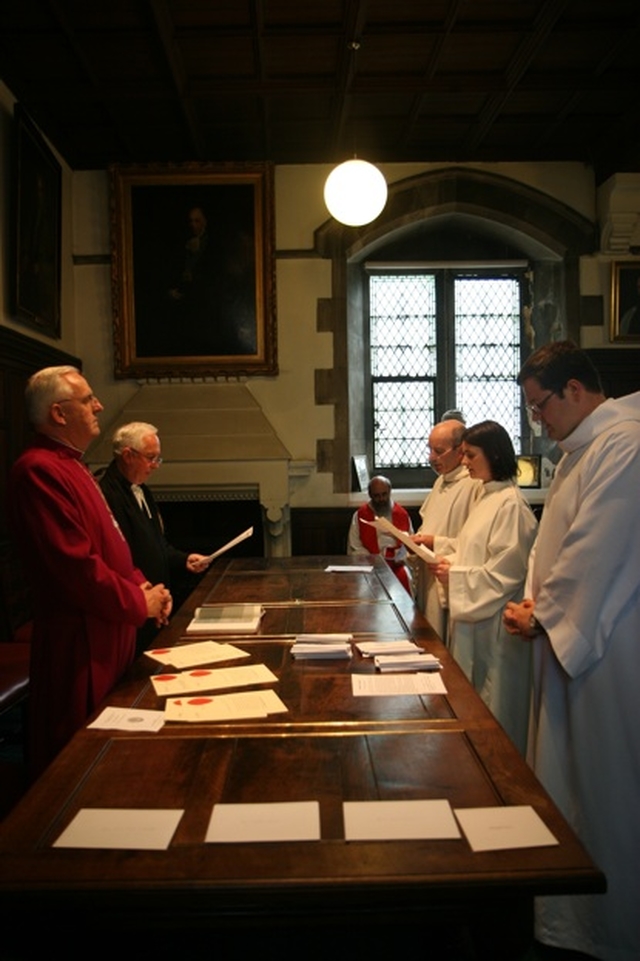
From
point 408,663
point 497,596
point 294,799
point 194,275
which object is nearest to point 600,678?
point 408,663

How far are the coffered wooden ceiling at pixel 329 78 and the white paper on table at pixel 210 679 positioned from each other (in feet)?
12.9

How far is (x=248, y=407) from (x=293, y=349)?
0.68 meters

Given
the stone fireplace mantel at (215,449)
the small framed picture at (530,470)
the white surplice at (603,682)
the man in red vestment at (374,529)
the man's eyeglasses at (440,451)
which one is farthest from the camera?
the small framed picture at (530,470)

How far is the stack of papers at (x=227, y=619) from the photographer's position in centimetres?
305

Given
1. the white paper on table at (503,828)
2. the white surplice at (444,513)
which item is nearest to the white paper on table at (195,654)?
the white paper on table at (503,828)

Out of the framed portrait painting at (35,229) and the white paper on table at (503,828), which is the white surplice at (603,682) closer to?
the white paper on table at (503,828)

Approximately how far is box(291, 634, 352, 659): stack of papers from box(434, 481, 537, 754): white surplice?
108 cm

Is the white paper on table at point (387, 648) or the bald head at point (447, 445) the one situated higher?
the bald head at point (447, 445)

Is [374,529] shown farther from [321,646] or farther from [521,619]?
[321,646]

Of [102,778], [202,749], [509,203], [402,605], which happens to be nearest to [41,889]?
[102,778]

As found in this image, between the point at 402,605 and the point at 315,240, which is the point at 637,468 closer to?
the point at 402,605

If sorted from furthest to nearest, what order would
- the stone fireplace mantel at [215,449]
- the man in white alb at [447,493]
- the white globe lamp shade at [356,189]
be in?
the stone fireplace mantel at [215,449], the white globe lamp shade at [356,189], the man in white alb at [447,493]

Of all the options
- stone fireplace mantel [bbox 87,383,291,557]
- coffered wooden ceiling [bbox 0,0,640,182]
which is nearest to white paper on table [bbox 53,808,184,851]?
coffered wooden ceiling [bbox 0,0,640,182]

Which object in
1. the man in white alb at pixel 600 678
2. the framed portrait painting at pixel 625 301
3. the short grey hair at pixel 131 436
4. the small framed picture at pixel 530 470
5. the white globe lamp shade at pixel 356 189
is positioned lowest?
the man in white alb at pixel 600 678
